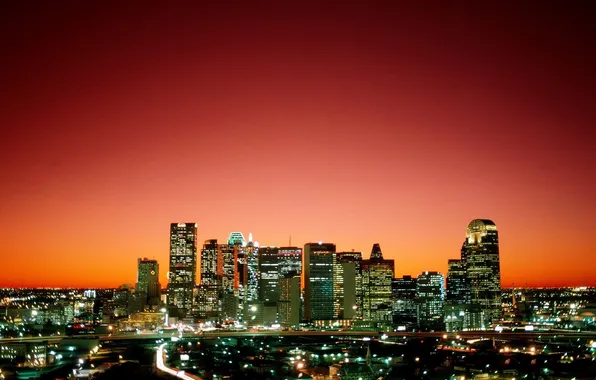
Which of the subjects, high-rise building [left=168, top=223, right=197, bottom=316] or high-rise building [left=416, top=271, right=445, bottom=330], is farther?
high-rise building [left=168, top=223, right=197, bottom=316]

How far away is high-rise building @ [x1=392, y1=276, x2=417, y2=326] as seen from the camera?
9169 centimetres

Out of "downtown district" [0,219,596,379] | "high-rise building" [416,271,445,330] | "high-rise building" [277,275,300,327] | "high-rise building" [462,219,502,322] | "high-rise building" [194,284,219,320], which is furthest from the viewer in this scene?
"high-rise building" [462,219,502,322]

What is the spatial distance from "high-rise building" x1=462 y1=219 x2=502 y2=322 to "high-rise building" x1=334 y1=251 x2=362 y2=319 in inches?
644

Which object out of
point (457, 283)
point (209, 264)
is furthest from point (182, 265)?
point (457, 283)

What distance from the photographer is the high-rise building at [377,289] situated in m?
90.1

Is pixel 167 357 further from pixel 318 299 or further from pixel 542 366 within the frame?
pixel 318 299

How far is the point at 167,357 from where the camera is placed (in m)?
Answer: 39.7

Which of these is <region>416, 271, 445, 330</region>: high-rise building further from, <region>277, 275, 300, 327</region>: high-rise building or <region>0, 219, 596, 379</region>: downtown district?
<region>277, 275, 300, 327</region>: high-rise building

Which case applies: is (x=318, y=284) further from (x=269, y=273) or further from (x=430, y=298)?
(x=430, y=298)

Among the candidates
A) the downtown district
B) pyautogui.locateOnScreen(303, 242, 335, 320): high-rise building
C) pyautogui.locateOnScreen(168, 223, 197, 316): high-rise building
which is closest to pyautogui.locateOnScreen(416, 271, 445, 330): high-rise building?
the downtown district

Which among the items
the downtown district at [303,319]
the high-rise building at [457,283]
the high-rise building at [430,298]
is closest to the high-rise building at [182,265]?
the downtown district at [303,319]

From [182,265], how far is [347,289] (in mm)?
26202

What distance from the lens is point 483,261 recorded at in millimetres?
96312

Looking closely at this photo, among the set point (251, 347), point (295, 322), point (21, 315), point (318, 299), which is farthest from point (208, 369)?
point (318, 299)
